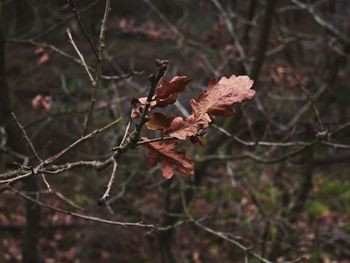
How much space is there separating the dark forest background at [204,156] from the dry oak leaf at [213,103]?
1044mm

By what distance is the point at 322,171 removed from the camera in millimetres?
8992

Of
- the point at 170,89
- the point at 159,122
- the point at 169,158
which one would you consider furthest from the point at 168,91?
the point at 169,158

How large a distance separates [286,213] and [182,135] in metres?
4.27

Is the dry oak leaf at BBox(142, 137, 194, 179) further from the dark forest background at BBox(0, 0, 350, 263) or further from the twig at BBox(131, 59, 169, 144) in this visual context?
the dark forest background at BBox(0, 0, 350, 263)

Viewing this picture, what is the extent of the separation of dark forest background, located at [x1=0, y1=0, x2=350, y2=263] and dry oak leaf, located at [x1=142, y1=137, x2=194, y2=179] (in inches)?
39.7

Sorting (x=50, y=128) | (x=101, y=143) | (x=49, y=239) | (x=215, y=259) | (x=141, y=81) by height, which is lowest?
(x=215, y=259)

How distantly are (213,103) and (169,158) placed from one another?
23cm

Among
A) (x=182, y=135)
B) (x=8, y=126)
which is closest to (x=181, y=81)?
(x=182, y=135)

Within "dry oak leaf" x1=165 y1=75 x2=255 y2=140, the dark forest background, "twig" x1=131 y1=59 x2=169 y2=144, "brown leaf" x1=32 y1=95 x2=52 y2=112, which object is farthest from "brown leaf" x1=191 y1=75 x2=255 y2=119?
"brown leaf" x1=32 y1=95 x2=52 y2=112

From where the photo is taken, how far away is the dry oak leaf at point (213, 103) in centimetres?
128

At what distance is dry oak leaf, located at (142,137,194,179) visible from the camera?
1412 millimetres

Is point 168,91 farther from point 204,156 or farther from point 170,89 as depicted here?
point 204,156

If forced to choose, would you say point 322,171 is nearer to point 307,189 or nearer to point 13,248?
point 307,189

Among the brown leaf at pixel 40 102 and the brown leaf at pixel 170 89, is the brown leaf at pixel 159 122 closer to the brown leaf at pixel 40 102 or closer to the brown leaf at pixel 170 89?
the brown leaf at pixel 170 89
